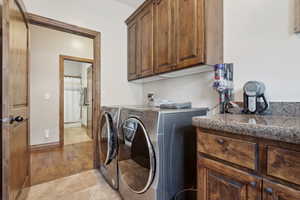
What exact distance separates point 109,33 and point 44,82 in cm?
201

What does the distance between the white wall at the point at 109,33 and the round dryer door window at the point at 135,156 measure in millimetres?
1089

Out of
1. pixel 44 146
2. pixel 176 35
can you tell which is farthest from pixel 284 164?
pixel 44 146

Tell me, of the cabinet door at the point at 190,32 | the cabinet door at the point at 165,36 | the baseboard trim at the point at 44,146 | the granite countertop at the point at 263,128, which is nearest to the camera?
the granite countertop at the point at 263,128

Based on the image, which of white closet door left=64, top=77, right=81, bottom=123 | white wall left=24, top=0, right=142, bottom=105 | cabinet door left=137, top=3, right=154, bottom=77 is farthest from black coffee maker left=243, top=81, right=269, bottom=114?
white closet door left=64, top=77, right=81, bottom=123

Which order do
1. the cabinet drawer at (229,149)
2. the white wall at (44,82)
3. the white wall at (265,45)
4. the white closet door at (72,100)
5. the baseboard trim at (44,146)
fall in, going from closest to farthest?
1. the cabinet drawer at (229,149)
2. the white wall at (265,45)
3. the baseboard trim at (44,146)
4. the white wall at (44,82)
5. the white closet door at (72,100)

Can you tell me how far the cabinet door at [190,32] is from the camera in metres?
1.24

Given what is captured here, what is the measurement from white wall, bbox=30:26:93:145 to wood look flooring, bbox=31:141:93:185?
1.46 feet

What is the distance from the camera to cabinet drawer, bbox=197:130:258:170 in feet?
2.12

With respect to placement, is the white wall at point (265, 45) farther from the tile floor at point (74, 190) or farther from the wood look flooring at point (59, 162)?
the wood look flooring at point (59, 162)

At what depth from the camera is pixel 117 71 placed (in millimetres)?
2379

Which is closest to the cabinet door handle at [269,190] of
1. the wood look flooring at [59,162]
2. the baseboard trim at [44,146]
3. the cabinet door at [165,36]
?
the cabinet door at [165,36]

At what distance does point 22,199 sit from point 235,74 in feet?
7.60

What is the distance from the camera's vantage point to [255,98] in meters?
1.07

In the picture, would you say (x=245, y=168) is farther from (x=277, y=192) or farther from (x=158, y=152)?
(x=158, y=152)
